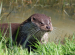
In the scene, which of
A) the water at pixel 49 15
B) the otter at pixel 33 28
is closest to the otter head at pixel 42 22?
the otter at pixel 33 28

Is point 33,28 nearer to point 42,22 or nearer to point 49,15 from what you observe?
point 42,22

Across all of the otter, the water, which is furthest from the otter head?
the water

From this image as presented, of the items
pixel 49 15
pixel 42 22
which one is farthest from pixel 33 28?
pixel 49 15

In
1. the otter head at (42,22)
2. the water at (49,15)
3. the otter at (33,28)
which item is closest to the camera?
the otter head at (42,22)

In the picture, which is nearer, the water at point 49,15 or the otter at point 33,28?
the otter at point 33,28

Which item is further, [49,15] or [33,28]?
[49,15]

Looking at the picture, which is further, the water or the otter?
the water

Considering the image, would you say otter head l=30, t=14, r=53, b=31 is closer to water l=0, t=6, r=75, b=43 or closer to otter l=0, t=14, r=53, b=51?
otter l=0, t=14, r=53, b=51

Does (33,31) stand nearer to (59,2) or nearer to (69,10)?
(69,10)

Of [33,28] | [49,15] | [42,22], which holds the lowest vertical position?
[33,28]

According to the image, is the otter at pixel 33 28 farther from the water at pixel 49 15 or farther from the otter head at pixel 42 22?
the water at pixel 49 15

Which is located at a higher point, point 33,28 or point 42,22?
point 42,22

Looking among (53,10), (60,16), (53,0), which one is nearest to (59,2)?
(53,0)

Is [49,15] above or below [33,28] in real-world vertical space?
above
